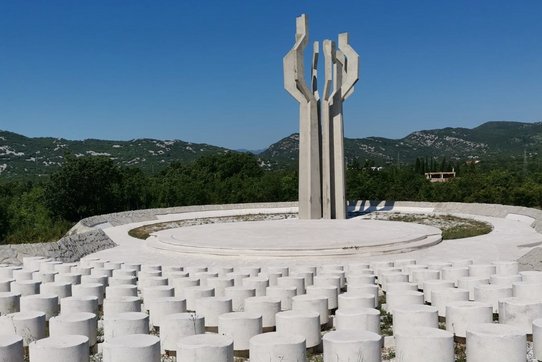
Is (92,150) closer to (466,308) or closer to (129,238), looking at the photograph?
(129,238)

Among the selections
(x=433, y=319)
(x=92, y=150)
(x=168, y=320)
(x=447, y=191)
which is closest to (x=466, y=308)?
(x=433, y=319)

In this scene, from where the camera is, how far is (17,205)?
36.7 meters

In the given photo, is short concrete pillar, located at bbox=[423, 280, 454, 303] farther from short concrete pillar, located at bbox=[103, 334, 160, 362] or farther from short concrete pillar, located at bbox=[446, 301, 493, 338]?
short concrete pillar, located at bbox=[103, 334, 160, 362]

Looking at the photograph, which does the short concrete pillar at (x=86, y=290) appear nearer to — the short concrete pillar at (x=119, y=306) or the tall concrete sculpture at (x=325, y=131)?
the short concrete pillar at (x=119, y=306)

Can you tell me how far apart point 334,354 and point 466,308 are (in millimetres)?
1891

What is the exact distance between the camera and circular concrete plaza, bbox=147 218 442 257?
49.7 feet

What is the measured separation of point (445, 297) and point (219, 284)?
137 inches

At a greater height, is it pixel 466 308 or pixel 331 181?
pixel 331 181

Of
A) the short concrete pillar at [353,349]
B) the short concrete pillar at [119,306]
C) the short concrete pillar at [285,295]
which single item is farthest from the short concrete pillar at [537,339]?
the short concrete pillar at [119,306]

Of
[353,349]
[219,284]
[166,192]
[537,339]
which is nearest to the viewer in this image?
[353,349]

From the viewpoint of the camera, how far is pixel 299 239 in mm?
16797

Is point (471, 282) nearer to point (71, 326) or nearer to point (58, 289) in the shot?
point (71, 326)

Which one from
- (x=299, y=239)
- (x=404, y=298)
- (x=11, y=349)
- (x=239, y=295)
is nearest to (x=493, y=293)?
(x=404, y=298)

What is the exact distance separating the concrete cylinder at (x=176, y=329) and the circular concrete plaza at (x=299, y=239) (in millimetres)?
9582
